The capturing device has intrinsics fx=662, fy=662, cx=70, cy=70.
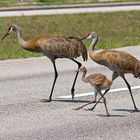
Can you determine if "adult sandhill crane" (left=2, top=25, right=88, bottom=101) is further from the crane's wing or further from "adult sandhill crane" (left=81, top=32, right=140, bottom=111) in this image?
"adult sandhill crane" (left=81, top=32, right=140, bottom=111)

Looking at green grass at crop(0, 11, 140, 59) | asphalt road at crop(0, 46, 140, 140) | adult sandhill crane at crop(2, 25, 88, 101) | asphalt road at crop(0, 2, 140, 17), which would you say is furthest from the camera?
asphalt road at crop(0, 2, 140, 17)

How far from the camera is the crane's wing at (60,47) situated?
40.0 feet

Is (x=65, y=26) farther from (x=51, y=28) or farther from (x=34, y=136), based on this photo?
(x=34, y=136)

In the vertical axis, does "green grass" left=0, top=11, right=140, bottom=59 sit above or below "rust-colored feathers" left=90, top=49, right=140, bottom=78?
below

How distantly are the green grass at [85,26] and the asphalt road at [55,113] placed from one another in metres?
7.89

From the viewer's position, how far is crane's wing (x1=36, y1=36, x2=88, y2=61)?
480 inches

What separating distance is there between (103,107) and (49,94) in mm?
1759

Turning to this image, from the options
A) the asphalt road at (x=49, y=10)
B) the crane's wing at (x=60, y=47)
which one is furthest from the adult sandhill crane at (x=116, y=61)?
the asphalt road at (x=49, y=10)

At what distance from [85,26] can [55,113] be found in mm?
19617

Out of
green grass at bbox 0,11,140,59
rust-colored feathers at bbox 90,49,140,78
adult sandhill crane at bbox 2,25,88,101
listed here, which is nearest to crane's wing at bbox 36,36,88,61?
adult sandhill crane at bbox 2,25,88,101

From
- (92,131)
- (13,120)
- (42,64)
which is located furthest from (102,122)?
(42,64)

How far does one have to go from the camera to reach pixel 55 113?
11.3 metres

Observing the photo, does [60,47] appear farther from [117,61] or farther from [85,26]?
[85,26]

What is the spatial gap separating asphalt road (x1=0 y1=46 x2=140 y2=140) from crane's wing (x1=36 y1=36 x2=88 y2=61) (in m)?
0.93
